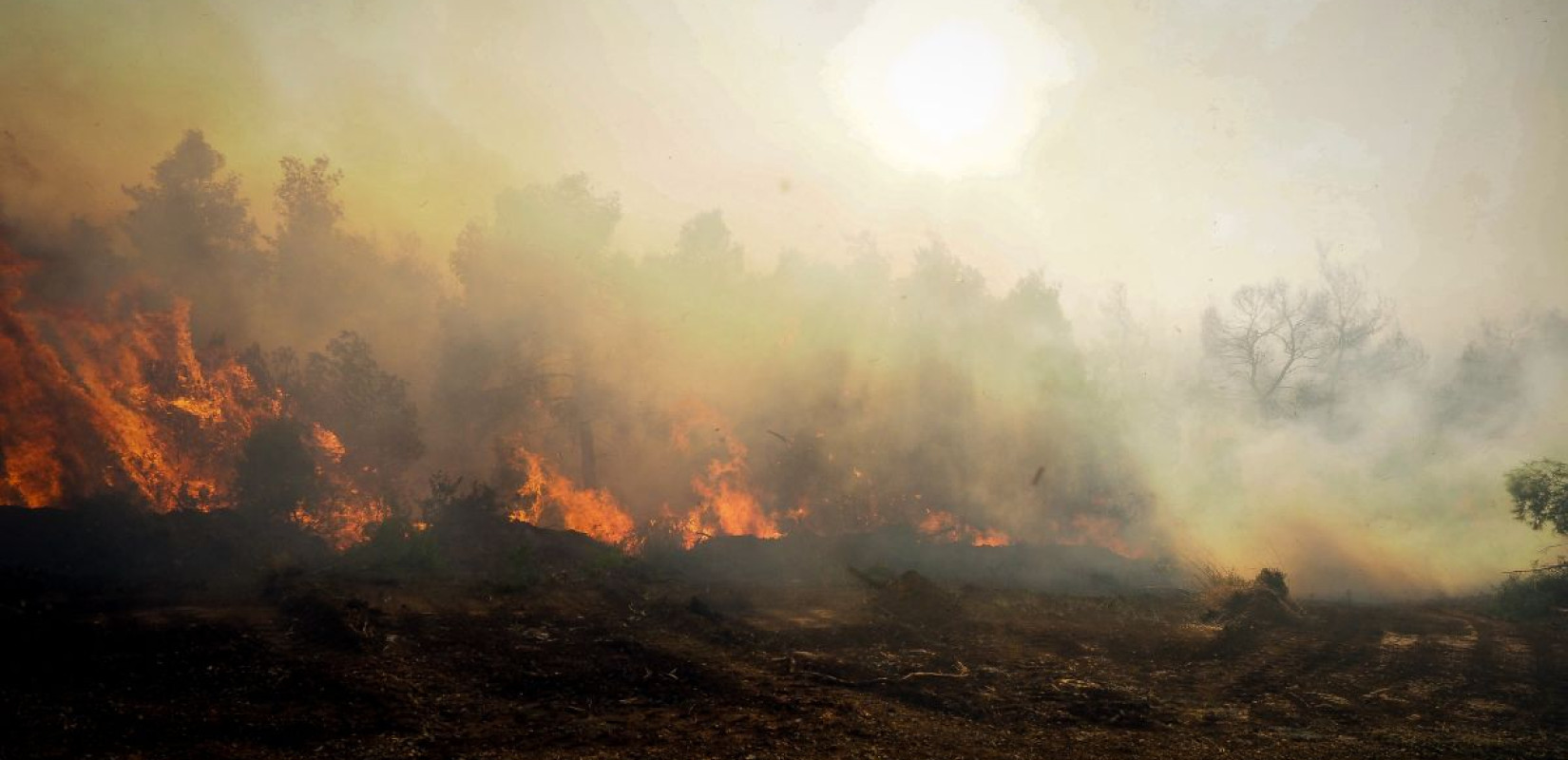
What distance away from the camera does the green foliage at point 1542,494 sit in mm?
18422

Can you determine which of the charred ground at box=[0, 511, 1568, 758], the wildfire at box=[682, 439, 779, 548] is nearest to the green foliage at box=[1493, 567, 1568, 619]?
the charred ground at box=[0, 511, 1568, 758]

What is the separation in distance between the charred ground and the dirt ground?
0.17 ft

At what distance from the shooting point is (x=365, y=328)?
27312 mm

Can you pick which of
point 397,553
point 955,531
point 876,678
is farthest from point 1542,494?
point 397,553

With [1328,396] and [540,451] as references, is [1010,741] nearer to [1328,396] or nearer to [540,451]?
[540,451]

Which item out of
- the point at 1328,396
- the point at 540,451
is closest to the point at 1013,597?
Answer: the point at 540,451

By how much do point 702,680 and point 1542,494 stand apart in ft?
82.9

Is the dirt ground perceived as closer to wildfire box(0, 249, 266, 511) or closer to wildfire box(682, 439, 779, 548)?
wildfire box(0, 249, 266, 511)

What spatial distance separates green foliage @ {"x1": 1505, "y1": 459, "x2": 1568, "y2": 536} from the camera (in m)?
18.4

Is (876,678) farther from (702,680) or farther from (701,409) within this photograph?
(701,409)

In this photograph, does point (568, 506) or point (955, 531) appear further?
point (955, 531)

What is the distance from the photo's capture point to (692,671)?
402 inches

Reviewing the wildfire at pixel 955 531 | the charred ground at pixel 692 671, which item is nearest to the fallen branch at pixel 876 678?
the charred ground at pixel 692 671

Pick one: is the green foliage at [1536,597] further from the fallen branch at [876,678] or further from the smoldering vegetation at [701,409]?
the fallen branch at [876,678]
